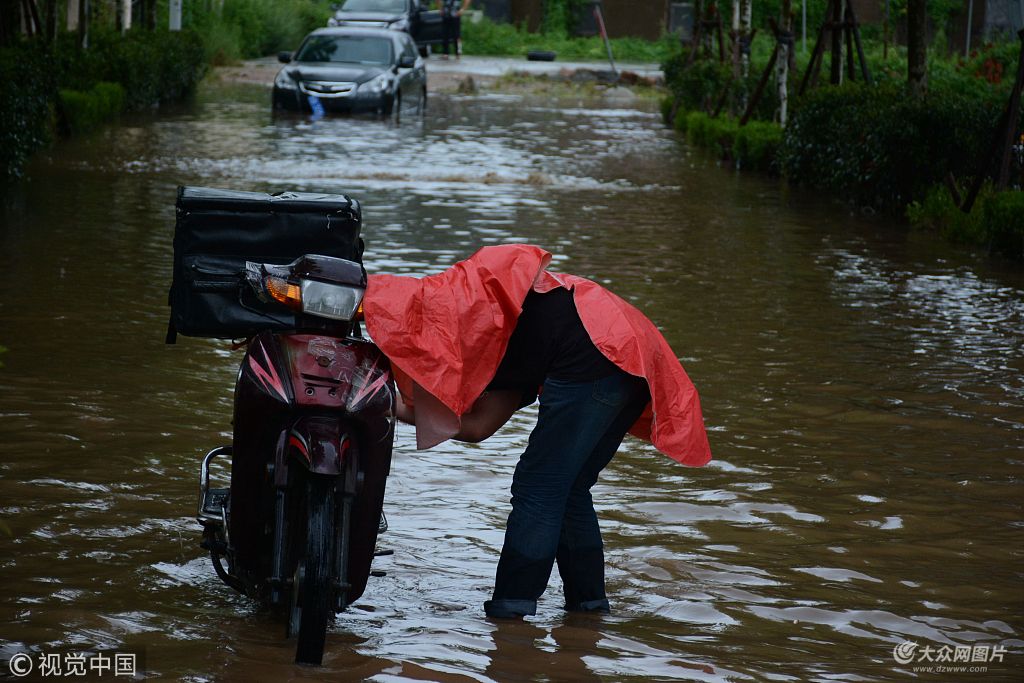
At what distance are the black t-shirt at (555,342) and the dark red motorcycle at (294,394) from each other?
0.46 metres

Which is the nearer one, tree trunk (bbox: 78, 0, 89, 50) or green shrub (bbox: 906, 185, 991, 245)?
green shrub (bbox: 906, 185, 991, 245)

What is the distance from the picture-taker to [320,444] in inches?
159

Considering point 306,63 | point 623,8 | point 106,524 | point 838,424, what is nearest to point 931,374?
point 838,424

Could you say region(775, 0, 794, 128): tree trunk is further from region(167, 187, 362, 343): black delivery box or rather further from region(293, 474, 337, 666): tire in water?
region(293, 474, 337, 666): tire in water

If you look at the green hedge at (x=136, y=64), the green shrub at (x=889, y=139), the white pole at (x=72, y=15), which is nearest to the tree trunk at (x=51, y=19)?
the green hedge at (x=136, y=64)

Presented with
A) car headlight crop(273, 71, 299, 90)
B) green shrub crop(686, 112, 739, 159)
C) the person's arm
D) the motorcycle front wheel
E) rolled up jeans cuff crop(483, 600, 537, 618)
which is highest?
car headlight crop(273, 71, 299, 90)

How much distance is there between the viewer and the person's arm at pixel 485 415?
15.1 feet

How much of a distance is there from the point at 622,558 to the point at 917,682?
4.86 ft

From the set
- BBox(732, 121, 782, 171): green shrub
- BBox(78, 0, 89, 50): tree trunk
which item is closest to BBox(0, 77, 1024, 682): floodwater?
BBox(732, 121, 782, 171): green shrub

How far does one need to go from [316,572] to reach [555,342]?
Answer: 1.04 metres

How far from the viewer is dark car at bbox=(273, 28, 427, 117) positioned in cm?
2502

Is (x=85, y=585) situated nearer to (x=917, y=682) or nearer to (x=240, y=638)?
(x=240, y=638)

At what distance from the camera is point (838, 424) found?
7.52m

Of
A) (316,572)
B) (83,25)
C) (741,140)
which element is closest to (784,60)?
(741,140)
